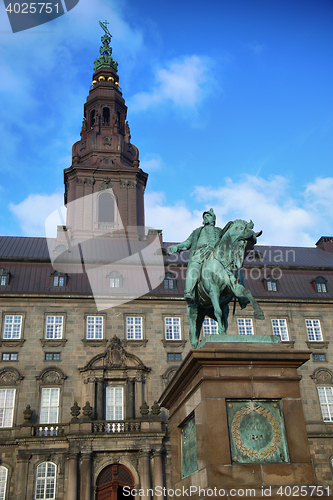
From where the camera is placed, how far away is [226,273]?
11.7 meters

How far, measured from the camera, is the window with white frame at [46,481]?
28.9m

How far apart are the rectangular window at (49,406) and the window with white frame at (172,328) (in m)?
7.87

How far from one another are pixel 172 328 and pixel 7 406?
11.3m

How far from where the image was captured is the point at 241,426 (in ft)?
31.0

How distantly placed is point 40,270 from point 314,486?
98.4ft

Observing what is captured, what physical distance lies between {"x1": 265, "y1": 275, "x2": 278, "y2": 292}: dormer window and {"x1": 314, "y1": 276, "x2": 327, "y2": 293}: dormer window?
3122 millimetres

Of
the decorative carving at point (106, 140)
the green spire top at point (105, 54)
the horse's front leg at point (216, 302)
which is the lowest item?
the horse's front leg at point (216, 302)

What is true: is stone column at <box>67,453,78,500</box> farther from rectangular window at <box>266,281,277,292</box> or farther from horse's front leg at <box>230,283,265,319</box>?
horse's front leg at <box>230,283,265,319</box>

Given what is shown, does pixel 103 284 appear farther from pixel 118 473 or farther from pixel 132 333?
pixel 118 473

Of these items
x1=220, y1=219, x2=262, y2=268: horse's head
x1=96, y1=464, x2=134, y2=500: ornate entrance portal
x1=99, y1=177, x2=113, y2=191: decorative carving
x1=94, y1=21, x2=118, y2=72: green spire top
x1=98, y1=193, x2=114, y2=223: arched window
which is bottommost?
x1=96, y1=464, x2=134, y2=500: ornate entrance portal


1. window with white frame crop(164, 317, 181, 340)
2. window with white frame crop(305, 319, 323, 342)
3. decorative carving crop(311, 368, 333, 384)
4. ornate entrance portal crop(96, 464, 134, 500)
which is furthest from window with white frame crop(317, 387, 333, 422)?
ornate entrance portal crop(96, 464, 134, 500)

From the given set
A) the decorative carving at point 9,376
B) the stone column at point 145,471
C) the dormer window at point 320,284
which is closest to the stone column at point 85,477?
the stone column at point 145,471

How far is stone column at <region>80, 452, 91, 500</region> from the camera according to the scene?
28.1 m

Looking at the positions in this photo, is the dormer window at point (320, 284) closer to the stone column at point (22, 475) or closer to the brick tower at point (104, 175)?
the brick tower at point (104, 175)
